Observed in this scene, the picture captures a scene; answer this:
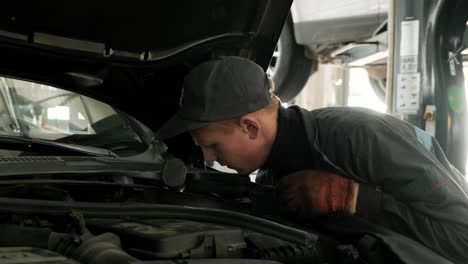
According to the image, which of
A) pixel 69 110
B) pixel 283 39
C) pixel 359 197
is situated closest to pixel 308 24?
pixel 283 39

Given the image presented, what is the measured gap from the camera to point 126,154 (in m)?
1.55

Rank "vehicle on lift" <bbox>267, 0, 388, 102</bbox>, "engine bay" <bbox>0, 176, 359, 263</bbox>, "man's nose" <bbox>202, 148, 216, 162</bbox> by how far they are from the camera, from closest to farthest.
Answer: "engine bay" <bbox>0, 176, 359, 263</bbox>
"man's nose" <bbox>202, 148, 216, 162</bbox>
"vehicle on lift" <bbox>267, 0, 388, 102</bbox>

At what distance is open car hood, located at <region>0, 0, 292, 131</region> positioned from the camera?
147 cm

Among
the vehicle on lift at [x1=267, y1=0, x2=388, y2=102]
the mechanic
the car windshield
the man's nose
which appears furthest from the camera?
the vehicle on lift at [x1=267, y1=0, x2=388, y2=102]

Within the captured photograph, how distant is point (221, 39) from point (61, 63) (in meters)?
0.48

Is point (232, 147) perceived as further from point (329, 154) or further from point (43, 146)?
point (43, 146)

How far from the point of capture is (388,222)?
1.24 m

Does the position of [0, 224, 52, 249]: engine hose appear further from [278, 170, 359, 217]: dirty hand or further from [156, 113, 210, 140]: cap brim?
[278, 170, 359, 217]: dirty hand

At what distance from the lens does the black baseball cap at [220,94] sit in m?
1.27

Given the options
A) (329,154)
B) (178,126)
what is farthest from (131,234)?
(329,154)

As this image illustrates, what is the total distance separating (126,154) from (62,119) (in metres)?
0.23

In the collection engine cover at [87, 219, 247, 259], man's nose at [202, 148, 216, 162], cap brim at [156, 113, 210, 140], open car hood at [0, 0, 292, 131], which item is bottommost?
engine cover at [87, 219, 247, 259]

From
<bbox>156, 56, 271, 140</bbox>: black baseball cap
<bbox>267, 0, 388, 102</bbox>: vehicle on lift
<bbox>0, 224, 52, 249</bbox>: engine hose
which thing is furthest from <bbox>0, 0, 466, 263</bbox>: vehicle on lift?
<bbox>267, 0, 388, 102</bbox>: vehicle on lift

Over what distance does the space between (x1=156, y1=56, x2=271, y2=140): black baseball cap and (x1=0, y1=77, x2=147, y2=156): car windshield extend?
33cm
